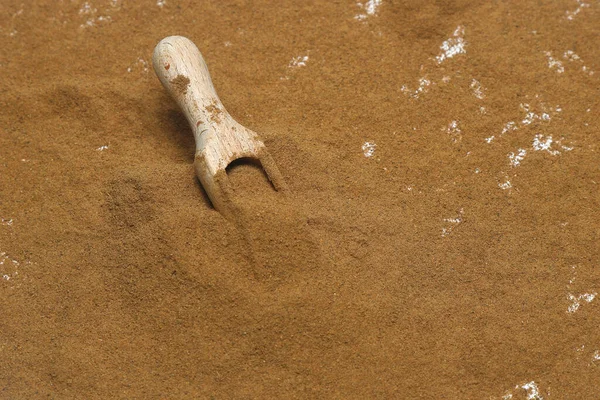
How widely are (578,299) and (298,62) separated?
3.05ft

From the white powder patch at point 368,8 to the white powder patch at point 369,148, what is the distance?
0.46m

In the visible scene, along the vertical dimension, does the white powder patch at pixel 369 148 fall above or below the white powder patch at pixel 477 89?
below

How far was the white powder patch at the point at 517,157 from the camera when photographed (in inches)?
70.7

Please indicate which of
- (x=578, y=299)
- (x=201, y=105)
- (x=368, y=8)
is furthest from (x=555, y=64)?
(x=201, y=105)

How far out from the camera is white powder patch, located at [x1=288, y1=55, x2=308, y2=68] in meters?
2.01

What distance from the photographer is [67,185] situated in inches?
70.7

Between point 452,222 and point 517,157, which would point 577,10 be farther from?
point 452,222

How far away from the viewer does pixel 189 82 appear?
1762mm

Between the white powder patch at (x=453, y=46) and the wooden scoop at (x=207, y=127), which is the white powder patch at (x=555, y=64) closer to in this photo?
the white powder patch at (x=453, y=46)

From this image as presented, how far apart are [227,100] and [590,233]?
3.08 ft

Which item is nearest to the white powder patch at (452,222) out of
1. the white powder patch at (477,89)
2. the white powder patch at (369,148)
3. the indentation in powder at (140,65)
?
the white powder patch at (369,148)

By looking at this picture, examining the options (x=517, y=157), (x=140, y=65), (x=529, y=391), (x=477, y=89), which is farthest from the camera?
(x=140, y=65)

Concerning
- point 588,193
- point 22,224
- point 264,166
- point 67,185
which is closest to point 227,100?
point 264,166

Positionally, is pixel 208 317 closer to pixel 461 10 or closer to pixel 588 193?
pixel 588 193
